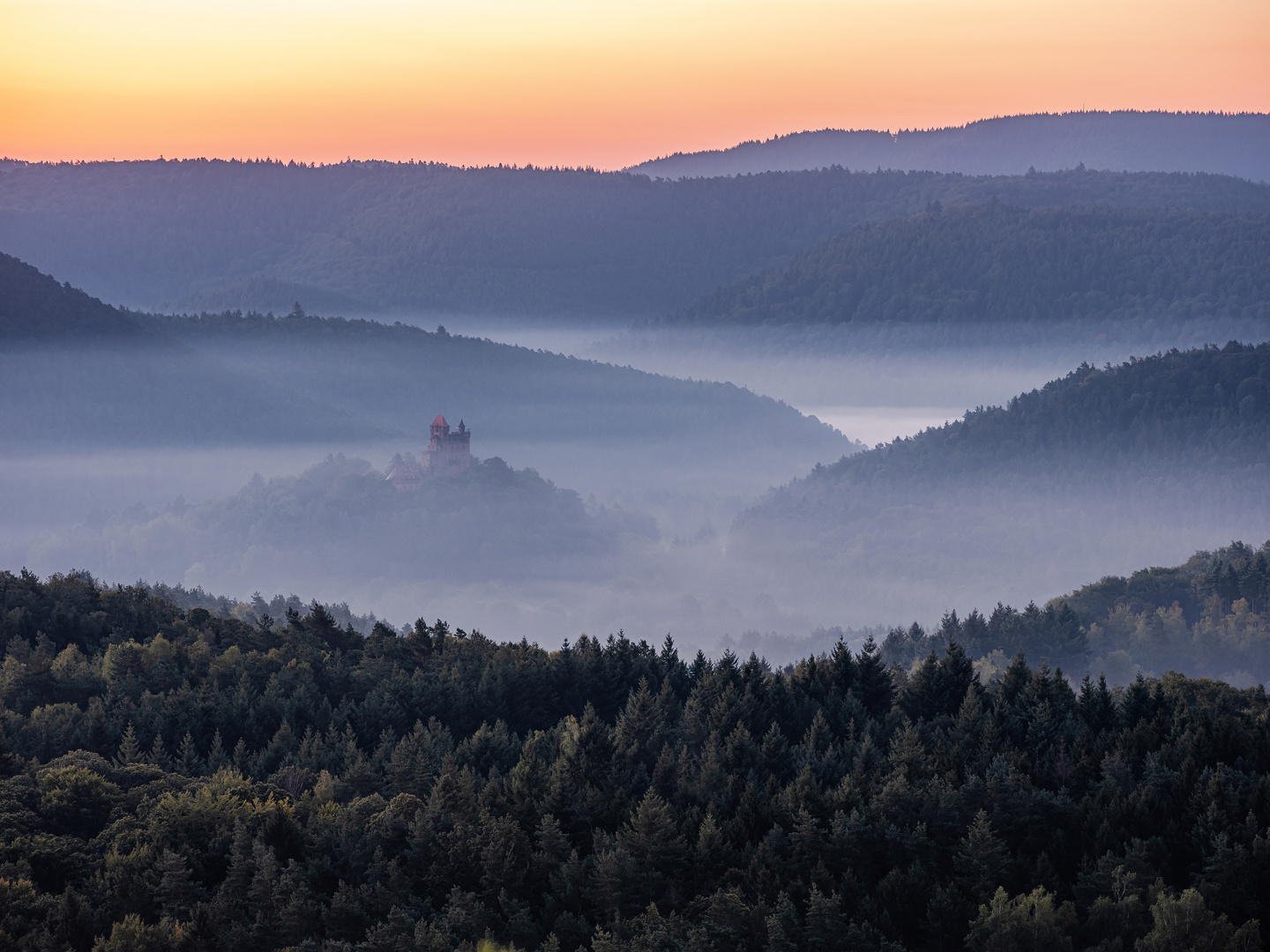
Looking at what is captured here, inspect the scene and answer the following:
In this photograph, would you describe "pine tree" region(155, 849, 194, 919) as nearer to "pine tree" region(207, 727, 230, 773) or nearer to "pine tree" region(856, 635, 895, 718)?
"pine tree" region(207, 727, 230, 773)

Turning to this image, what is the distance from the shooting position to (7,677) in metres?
81.1

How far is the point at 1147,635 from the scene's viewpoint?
160m

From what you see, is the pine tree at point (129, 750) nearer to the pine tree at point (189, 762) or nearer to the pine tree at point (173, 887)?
the pine tree at point (189, 762)

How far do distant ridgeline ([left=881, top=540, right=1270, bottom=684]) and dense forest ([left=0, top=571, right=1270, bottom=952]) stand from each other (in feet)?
247

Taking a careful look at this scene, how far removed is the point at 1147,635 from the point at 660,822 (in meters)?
118

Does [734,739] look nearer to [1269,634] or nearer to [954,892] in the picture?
[954,892]

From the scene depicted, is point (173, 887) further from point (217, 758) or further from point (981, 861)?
point (981, 861)

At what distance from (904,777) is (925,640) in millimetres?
104229

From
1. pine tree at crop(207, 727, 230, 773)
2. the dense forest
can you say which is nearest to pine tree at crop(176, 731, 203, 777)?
the dense forest

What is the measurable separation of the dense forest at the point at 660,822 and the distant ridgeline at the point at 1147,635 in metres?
75.3

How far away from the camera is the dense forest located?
49688 mm

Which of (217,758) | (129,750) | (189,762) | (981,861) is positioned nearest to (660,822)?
(981,861)

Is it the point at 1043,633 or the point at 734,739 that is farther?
the point at 1043,633

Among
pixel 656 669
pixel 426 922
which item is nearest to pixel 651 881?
pixel 426 922
